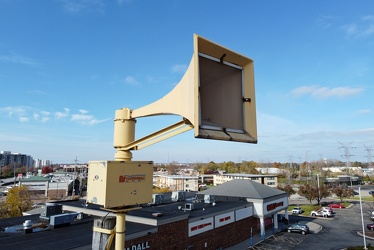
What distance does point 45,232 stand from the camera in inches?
600

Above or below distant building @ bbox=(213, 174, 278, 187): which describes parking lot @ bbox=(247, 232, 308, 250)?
below

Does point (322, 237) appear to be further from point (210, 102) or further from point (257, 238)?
point (210, 102)

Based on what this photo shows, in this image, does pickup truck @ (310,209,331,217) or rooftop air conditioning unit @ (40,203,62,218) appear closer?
rooftop air conditioning unit @ (40,203,62,218)

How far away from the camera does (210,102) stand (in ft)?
13.9

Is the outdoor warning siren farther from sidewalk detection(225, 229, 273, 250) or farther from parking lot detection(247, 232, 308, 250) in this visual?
parking lot detection(247, 232, 308, 250)

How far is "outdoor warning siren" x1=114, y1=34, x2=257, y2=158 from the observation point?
384 centimetres

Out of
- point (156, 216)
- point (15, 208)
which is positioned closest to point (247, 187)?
point (156, 216)

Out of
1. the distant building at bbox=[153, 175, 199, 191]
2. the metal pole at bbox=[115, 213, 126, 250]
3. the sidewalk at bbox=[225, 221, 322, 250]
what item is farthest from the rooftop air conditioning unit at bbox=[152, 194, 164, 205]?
the distant building at bbox=[153, 175, 199, 191]

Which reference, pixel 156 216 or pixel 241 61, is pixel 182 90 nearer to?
pixel 241 61

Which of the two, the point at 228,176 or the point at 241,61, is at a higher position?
the point at 241,61

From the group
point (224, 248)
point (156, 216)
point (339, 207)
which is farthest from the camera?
point (339, 207)

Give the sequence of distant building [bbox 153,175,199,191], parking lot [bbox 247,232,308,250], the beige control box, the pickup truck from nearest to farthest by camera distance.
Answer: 1. the beige control box
2. parking lot [bbox 247,232,308,250]
3. the pickup truck
4. distant building [bbox 153,175,199,191]

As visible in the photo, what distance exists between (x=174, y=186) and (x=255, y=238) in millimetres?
52267

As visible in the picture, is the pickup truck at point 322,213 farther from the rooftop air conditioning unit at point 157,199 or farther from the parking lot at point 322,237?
the rooftop air conditioning unit at point 157,199
